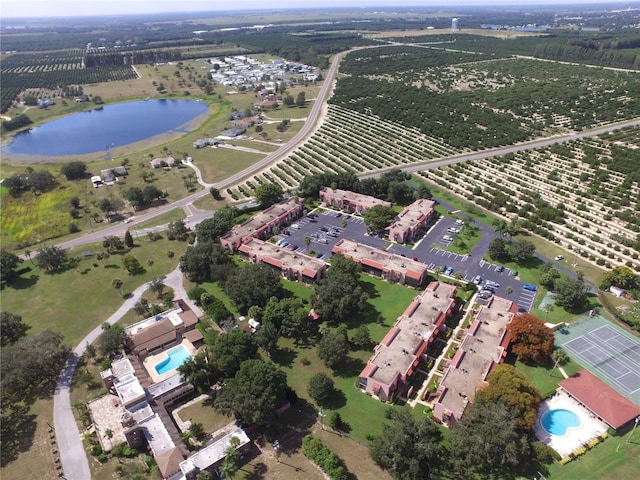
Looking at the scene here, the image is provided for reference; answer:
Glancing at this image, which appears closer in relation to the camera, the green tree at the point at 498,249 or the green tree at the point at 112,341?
the green tree at the point at 112,341

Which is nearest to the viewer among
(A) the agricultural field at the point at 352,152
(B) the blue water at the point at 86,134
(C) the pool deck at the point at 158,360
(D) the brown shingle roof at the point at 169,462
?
(D) the brown shingle roof at the point at 169,462

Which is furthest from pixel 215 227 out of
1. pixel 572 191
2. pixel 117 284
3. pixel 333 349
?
pixel 572 191

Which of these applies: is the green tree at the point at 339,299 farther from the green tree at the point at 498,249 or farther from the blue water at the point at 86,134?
the blue water at the point at 86,134

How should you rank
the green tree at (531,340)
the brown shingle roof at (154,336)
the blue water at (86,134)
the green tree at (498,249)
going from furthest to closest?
the blue water at (86,134) < the green tree at (498,249) < the brown shingle roof at (154,336) < the green tree at (531,340)

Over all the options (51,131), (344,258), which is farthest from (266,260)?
(51,131)

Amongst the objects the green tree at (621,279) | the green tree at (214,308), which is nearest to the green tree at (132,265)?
the green tree at (214,308)

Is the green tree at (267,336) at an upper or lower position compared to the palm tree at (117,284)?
upper
